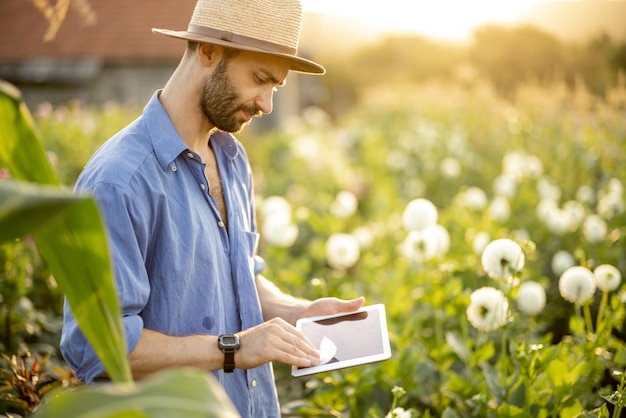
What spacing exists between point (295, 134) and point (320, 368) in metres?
10.2

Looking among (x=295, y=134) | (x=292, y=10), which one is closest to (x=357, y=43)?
(x=295, y=134)

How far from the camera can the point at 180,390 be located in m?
0.70

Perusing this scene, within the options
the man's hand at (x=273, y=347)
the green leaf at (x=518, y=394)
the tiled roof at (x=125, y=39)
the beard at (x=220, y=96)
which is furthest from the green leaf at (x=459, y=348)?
the tiled roof at (x=125, y=39)

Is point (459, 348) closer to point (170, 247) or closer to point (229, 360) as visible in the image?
point (229, 360)

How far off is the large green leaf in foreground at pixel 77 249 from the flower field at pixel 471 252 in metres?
1.15

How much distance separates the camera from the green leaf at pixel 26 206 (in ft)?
2.25

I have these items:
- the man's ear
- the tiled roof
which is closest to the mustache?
the man's ear

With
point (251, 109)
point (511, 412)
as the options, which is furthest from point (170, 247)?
point (511, 412)

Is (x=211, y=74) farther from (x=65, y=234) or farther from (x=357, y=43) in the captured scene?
(x=357, y=43)

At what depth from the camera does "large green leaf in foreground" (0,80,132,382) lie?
34.2 inches

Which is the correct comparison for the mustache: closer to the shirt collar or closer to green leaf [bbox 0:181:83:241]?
the shirt collar

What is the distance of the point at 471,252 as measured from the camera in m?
4.19

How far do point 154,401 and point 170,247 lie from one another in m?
1.13

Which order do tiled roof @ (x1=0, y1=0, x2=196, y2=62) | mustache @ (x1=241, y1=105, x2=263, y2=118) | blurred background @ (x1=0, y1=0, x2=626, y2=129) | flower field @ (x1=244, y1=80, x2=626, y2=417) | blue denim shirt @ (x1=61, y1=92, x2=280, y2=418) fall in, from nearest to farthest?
blue denim shirt @ (x1=61, y1=92, x2=280, y2=418)
mustache @ (x1=241, y1=105, x2=263, y2=118)
flower field @ (x1=244, y1=80, x2=626, y2=417)
blurred background @ (x1=0, y1=0, x2=626, y2=129)
tiled roof @ (x1=0, y1=0, x2=196, y2=62)
